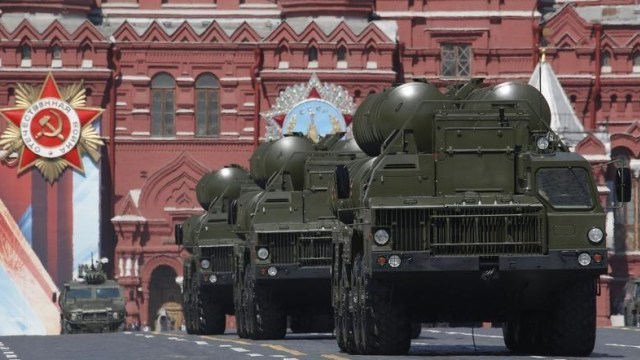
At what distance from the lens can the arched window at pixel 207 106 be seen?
8444cm

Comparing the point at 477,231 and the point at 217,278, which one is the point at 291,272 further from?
the point at 477,231

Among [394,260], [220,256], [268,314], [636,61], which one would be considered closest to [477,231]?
[394,260]

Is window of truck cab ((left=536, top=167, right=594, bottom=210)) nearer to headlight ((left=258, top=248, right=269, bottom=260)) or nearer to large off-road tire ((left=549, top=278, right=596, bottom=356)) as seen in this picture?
large off-road tire ((left=549, top=278, right=596, bottom=356))

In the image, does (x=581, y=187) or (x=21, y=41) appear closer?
(x=581, y=187)

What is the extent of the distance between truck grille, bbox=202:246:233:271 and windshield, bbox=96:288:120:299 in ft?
51.2

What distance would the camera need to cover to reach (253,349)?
103 ft

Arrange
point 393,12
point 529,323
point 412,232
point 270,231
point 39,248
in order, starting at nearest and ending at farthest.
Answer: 1. point 412,232
2. point 529,323
3. point 270,231
4. point 39,248
5. point 393,12

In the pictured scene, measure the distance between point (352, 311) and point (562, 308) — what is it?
3.13 m

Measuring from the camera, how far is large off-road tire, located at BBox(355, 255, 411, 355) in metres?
26.2

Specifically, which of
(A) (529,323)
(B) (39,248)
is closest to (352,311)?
(A) (529,323)

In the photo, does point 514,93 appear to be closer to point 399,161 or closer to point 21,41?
point 399,161

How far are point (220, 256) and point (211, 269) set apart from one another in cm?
36

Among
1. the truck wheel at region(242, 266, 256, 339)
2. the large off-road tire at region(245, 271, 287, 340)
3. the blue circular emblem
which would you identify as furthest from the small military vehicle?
the large off-road tire at region(245, 271, 287, 340)

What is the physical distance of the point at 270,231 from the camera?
3806 centimetres
